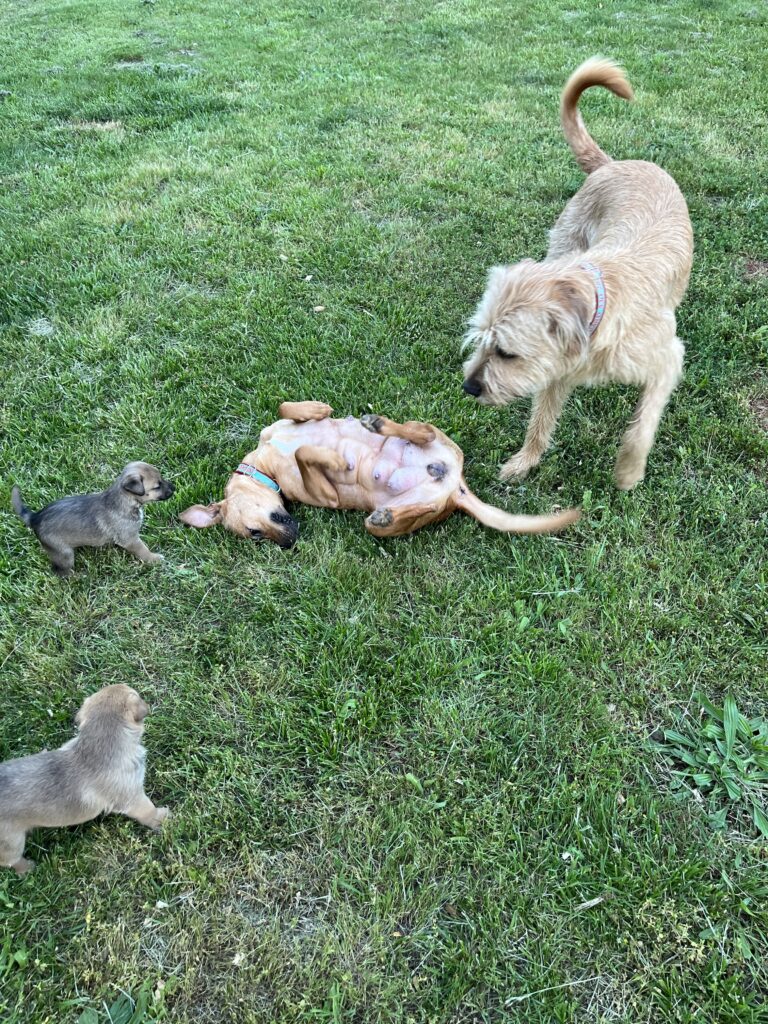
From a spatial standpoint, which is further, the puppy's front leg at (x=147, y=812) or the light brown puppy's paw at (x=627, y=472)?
the light brown puppy's paw at (x=627, y=472)

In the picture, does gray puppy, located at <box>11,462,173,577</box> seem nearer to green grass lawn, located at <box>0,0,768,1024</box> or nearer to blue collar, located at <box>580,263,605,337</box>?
green grass lawn, located at <box>0,0,768,1024</box>

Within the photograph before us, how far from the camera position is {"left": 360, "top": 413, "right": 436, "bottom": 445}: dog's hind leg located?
3.61 m

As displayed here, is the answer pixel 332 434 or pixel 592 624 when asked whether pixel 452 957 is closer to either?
pixel 592 624

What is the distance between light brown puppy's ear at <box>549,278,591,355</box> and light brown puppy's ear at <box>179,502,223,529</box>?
2068 millimetres

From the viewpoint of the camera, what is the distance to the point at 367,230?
5664 mm

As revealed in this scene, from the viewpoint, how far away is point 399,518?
3350mm

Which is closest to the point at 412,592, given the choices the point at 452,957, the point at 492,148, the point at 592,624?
the point at 592,624

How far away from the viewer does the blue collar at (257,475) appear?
3635 millimetres

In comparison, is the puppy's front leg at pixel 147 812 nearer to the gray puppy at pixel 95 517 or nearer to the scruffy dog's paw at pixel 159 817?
the scruffy dog's paw at pixel 159 817

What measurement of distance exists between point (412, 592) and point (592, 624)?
916mm

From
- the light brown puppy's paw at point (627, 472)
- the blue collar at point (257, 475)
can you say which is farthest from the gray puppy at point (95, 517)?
the light brown puppy's paw at point (627, 472)

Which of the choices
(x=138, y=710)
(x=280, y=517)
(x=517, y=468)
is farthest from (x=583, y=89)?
(x=138, y=710)

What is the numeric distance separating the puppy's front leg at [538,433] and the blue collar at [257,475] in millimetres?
1378

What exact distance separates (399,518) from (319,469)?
23.4 inches
